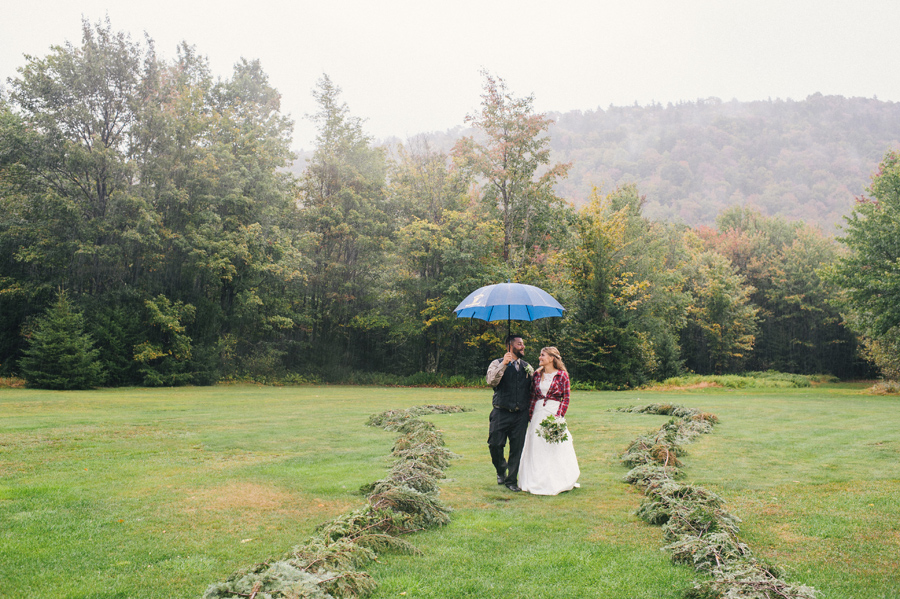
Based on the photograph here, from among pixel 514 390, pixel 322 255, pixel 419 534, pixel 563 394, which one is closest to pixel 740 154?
pixel 322 255

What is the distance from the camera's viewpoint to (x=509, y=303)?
7484mm

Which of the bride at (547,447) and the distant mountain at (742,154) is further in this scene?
the distant mountain at (742,154)

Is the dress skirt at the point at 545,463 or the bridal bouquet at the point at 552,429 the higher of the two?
the bridal bouquet at the point at 552,429

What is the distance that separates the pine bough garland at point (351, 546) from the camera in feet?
12.0

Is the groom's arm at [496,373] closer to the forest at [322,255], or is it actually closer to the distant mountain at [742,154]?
the forest at [322,255]

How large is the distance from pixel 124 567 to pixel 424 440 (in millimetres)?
6174

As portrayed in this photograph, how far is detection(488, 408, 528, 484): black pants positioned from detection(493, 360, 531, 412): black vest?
11 centimetres

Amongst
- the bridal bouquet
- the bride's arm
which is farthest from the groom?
the bride's arm

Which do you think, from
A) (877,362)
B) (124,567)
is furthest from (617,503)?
(877,362)

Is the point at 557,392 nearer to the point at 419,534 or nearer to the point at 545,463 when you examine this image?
the point at 545,463

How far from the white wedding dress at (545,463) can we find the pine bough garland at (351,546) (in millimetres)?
1293

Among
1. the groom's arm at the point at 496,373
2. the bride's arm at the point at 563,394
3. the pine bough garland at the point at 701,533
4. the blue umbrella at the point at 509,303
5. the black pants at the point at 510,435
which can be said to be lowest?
the pine bough garland at the point at 701,533

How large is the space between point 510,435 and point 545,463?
59cm

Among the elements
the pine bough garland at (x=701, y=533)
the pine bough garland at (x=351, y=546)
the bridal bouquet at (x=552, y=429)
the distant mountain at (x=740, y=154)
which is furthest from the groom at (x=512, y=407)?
the distant mountain at (x=740, y=154)
